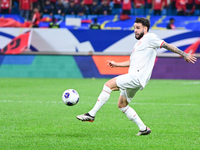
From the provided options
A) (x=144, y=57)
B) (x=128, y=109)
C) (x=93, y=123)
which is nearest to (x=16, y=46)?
(x=93, y=123)

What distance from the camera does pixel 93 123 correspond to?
8.34 m

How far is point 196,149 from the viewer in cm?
600

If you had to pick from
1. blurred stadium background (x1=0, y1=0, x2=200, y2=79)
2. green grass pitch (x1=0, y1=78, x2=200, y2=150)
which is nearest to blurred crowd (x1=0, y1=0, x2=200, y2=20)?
blurred stadium background (x1=0, y1=0, x2=200, y2=79)

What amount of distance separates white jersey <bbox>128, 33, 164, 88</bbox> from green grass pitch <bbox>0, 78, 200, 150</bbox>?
1017mm

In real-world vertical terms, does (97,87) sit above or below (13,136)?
below

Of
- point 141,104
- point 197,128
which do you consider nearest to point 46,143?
point 197,128

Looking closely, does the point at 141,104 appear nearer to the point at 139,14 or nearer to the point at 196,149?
the point at 196,149

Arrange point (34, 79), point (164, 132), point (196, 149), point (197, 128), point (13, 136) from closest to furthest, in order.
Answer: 1. point (196, 149)
2. point (13, 136)
3. point (164, 132)
4. point (197, 128)
5. point (34, 79)

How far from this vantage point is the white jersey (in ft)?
22.1

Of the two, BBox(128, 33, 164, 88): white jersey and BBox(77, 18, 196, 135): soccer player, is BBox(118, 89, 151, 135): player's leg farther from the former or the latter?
BBox(128, 33, 164, 88): white jersey

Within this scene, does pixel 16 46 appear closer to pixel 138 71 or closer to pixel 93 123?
pixel 93 123

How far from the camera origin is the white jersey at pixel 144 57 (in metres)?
6.74

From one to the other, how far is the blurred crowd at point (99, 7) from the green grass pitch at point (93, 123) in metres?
14.5

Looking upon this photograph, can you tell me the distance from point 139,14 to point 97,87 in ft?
45.1
